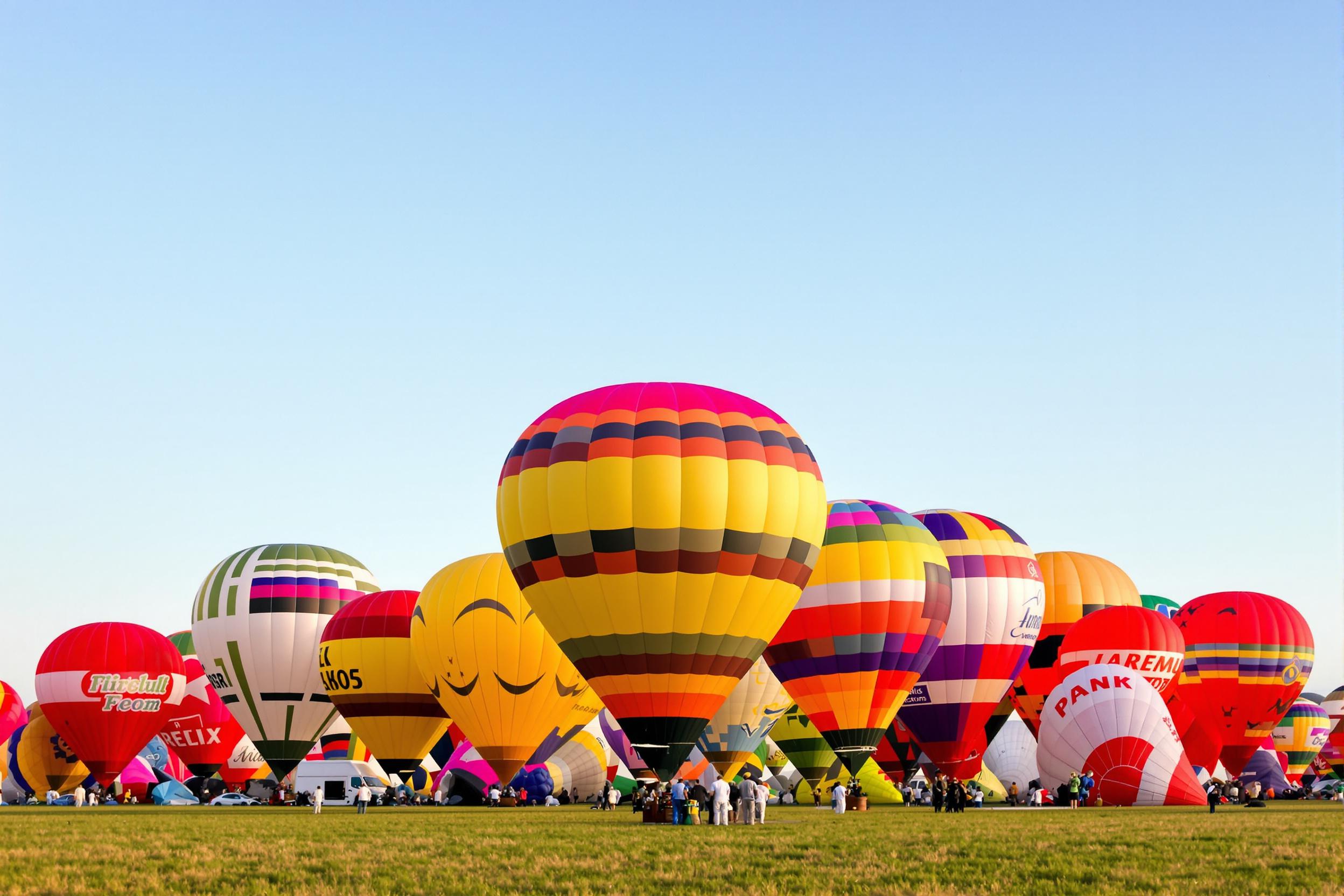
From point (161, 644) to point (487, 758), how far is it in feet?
49.1

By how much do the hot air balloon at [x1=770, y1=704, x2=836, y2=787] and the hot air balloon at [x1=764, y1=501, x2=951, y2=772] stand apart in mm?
9923

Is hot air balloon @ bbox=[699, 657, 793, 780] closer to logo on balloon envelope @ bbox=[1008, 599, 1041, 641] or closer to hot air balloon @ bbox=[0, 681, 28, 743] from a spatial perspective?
logo on balloon envelope @ bbox=[1008, 599, 1041, 641]

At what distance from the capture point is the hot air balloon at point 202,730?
Answer: 50375 millimetres

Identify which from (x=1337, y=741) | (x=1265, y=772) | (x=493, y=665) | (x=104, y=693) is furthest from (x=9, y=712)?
(x=1337, y=741)

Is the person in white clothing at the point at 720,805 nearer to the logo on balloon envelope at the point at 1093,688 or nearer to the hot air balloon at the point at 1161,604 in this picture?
the logo on balloon envelope at the point at 1093,688

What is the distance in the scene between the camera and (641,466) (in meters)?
26.3

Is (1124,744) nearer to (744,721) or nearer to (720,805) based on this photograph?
(720,805)

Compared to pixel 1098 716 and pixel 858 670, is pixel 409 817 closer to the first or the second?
pixel 858 670

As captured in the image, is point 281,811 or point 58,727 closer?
point 281,811

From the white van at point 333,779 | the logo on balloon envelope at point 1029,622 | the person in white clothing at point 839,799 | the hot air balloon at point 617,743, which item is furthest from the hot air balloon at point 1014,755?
the white van at point 333,779

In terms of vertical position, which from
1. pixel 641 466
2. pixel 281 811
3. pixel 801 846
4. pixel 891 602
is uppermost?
pixel 641 466

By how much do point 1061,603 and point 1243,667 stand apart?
269 inches

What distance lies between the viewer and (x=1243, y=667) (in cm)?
4425

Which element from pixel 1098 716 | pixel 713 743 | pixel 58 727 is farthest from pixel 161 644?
pixel 1098 716
